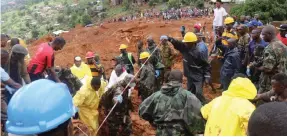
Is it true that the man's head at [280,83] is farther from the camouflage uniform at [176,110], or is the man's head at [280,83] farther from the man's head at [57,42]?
the man's head at [57,42]

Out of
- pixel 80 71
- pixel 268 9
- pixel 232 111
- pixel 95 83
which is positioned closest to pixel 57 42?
pixel 95 83

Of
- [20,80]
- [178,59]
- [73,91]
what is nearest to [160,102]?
[20,80]

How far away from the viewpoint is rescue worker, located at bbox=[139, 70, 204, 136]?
4.36 metres

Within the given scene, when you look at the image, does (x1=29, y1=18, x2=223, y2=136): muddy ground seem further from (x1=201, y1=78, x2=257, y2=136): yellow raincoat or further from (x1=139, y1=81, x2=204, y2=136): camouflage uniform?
(x1=201, y1=78, x2=257, y2=136): yellow raincoat

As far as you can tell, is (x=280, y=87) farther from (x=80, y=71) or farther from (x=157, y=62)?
(x=80, y=71)

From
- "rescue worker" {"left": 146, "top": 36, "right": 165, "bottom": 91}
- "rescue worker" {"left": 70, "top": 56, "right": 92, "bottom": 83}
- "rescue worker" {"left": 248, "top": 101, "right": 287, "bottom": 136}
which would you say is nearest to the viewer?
"rescue worker" {"left": 248, "top": 101, "right": 287, "bottom": 136}

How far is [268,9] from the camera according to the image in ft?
59.9

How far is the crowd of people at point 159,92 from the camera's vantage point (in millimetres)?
2164

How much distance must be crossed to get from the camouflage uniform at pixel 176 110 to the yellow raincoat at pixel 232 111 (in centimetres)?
36

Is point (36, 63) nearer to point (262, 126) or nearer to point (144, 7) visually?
point (262, 126)

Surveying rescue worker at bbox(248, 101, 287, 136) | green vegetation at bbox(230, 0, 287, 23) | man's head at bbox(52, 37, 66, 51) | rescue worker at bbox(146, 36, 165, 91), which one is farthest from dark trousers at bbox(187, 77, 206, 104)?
green vegetation at bbox(230, 0, 287, 23)

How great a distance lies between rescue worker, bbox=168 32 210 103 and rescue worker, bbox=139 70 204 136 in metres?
2.72

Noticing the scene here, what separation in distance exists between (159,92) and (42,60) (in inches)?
100

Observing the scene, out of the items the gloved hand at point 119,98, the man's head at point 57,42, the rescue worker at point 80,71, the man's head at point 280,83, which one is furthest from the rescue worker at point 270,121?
the rescue worker at point 80,71
